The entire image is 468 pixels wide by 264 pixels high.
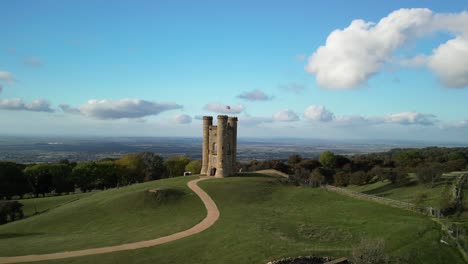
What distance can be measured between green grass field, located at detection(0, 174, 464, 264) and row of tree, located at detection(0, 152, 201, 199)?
33.8 m

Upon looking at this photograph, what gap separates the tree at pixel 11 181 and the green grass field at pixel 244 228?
3263 centimetres

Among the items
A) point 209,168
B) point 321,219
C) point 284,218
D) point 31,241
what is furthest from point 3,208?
point 321,219

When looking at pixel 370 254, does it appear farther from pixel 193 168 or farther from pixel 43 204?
pixel 193 168

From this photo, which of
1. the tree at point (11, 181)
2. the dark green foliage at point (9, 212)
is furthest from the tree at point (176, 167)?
the dark green foliage at point (9, 212)

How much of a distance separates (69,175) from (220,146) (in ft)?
126

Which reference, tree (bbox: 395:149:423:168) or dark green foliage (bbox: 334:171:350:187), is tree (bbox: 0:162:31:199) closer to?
dark green foliage (bbox: 334:171:350:187)

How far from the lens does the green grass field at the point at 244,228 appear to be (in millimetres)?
21297

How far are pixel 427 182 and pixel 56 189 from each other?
230 feet

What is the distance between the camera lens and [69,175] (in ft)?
232

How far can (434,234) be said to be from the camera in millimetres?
23609

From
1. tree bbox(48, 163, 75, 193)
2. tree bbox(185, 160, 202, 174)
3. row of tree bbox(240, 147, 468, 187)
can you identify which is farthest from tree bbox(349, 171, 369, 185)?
tree bbox(48, 163, 75, 193)

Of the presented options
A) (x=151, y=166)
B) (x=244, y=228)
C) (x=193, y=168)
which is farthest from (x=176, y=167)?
→ (x=244, y=228)

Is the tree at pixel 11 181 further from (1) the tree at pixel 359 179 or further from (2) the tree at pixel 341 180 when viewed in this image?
(1) the tree at pixel 359 179

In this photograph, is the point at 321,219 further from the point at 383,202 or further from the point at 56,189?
the point at 56,189
